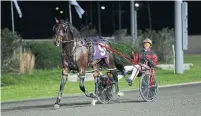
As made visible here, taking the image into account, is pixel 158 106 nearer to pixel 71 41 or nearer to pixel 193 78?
pixel 71 41

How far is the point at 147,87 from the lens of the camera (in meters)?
13.6

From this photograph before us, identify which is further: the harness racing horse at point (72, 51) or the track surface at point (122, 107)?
the harness racing horse at point (72, 51)

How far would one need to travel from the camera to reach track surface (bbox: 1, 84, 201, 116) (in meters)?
11.6

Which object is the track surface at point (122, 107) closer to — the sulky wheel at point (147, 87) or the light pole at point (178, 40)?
the sulky wheel at point (147, 87)

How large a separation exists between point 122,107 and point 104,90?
3.23 ft

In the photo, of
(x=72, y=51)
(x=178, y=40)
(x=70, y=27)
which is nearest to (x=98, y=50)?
(x=72, y=51)

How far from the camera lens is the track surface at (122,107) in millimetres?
11594

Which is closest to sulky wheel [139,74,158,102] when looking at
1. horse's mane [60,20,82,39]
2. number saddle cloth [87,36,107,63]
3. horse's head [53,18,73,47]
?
number saddle cloth [87,36,107,63]

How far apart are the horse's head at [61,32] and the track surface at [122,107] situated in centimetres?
163

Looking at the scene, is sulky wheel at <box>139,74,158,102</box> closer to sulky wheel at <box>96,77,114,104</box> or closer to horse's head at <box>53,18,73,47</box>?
sulky wheel at <box>96,77,114,104</box>

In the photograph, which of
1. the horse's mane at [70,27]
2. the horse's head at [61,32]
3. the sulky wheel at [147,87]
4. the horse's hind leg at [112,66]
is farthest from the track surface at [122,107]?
the horse's mane at [70,27]

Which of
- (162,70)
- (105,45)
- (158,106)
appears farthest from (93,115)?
(162,70)

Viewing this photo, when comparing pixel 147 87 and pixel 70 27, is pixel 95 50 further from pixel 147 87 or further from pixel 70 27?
pixel 147 87

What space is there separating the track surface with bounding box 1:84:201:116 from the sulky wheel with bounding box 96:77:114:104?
0.71ft
